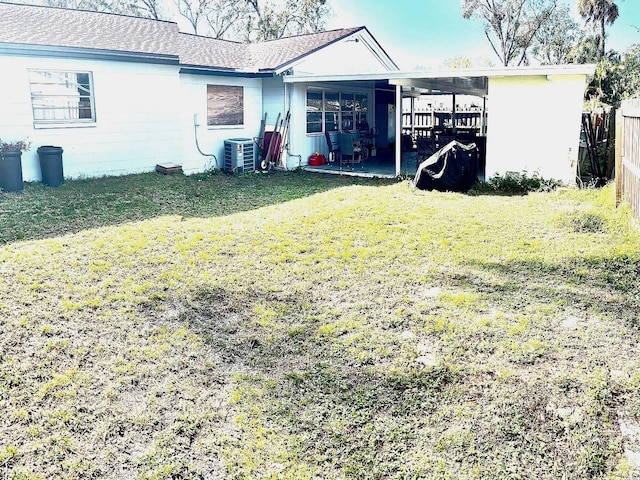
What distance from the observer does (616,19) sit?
1308 inches

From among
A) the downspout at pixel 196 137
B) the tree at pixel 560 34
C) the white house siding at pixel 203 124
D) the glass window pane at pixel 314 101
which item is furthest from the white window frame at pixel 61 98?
the tree at pixel 560 34

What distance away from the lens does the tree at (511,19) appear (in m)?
35.8

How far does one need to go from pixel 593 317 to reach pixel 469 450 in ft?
6.96

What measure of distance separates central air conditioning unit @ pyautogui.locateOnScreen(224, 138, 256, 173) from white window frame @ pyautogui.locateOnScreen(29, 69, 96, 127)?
10.8 ft

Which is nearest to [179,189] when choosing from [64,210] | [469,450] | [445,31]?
[64,210]

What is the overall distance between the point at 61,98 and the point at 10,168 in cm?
203

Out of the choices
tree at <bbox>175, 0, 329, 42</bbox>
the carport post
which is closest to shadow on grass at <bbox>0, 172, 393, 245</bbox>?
the carport post

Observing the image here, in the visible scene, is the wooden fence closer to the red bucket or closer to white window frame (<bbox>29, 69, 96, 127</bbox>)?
the red bucket

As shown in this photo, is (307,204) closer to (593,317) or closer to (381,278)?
(381,278)

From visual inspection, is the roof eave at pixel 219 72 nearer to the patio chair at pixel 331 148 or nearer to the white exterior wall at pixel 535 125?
the patio chair at pixel 331 148

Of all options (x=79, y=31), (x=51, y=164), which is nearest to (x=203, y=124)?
(x=79, y=31)

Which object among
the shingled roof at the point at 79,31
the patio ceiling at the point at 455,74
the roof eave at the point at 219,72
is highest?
the shingled roof at the point at 79,31

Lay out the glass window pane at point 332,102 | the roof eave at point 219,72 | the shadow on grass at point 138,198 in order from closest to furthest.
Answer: the shadow on grass at point 138,198, the roof eave at point 219,72, the glass window pane at point 332,102

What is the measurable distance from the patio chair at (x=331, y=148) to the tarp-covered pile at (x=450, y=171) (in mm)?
5221
